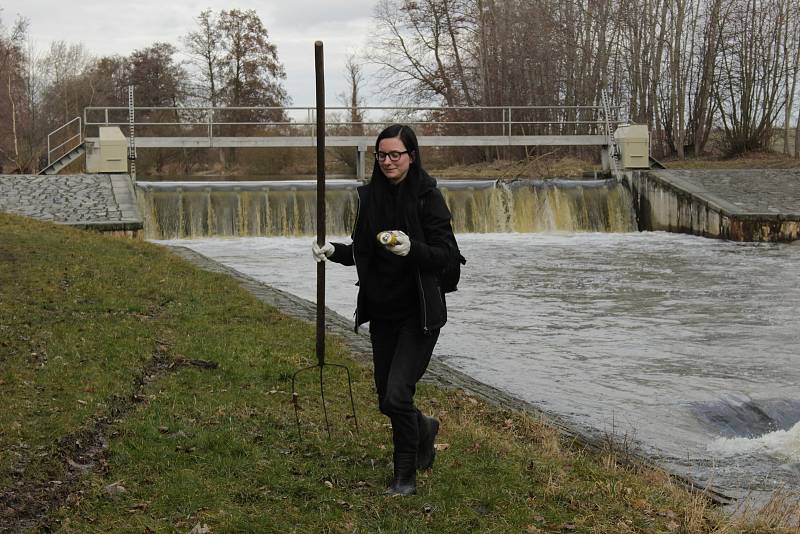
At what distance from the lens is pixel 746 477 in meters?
7.16

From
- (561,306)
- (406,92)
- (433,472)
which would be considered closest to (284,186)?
(561,306)

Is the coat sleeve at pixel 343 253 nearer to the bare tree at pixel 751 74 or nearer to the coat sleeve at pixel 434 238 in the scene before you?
the coat sleeve at pixel 434 238

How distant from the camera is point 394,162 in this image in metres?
4.98

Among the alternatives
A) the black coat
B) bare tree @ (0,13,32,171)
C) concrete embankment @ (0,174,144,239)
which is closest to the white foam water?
the black coat

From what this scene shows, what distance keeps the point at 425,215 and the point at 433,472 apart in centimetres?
156

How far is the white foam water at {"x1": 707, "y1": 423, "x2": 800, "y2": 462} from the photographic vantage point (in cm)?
779

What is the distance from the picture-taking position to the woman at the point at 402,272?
4.98m

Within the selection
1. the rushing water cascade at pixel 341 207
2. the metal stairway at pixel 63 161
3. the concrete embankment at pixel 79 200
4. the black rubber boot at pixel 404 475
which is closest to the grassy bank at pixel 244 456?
the black rubber boot at pixel 404 475

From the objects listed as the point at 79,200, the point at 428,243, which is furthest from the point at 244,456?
the point at 79,200

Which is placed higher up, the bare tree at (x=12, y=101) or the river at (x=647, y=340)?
the bare tree at (x=12, y=101)

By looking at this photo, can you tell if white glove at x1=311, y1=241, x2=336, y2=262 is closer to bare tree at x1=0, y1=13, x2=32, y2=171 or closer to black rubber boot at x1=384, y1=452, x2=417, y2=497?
black rubber boot at x1=384, y1=452, x2=417, y2=497

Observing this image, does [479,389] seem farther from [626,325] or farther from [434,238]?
[626,325]

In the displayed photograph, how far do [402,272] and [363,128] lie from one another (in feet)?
117

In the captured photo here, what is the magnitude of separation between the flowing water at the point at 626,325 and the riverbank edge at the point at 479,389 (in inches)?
6.0
